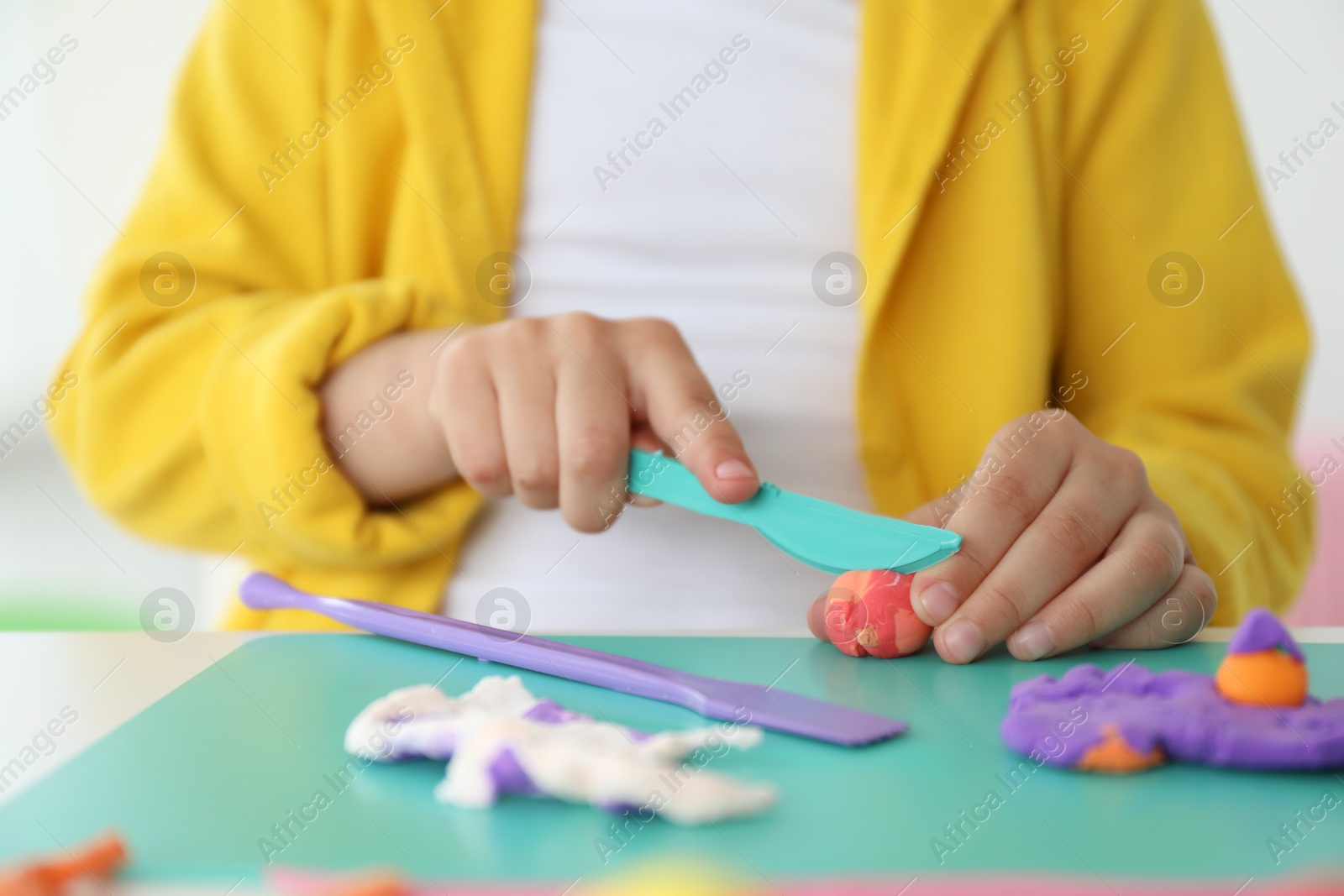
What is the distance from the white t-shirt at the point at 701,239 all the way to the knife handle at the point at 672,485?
211mm

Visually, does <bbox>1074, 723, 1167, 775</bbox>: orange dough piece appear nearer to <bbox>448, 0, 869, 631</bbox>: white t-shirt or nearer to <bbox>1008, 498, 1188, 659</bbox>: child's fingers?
<bbox>1008, 498, 1188, 659</bbox>: child's fingers

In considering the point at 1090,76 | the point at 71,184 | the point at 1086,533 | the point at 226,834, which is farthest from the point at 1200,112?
the point at 71,184

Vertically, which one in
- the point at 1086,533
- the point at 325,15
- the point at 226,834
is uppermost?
the point at 325,15

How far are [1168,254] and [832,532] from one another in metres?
0.51

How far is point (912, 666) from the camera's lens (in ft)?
1.47

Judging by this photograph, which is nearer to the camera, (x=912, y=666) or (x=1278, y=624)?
(x=1278, y=624)

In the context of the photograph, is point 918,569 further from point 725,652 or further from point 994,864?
point 994,864

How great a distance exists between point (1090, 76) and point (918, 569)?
0.51 metres

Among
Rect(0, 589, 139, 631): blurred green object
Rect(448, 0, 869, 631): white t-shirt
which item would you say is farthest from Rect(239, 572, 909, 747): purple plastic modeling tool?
Rect(0, 589, 139, 631): blurred green object

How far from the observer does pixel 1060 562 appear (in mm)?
470

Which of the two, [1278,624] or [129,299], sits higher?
[129,299]

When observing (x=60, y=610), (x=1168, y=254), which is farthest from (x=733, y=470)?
(x=60, y=610)

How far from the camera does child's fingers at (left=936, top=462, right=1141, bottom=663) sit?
45cm

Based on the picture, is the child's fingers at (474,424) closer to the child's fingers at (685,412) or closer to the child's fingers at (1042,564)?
the child's fingers at (685,412)
